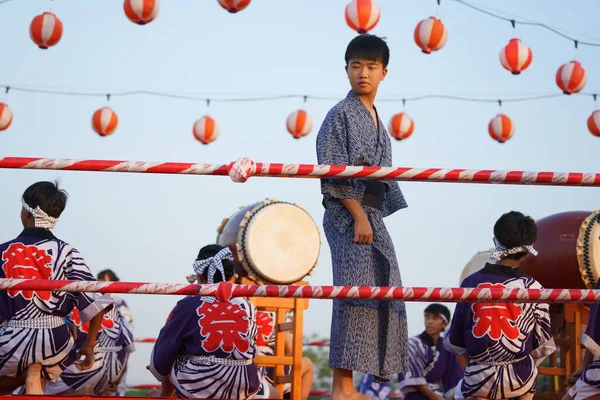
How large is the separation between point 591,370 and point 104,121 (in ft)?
28.1

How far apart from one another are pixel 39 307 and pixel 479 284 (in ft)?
5.63

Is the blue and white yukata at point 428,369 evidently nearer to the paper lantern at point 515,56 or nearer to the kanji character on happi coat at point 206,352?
the kanji character on happi coat at point 206,352

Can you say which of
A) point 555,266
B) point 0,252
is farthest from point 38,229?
point 555,266

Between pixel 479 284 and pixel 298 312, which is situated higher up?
pixel 479 284

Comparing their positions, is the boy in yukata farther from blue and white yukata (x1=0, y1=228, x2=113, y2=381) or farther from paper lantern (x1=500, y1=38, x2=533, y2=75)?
paper lantern (x1=500, y1=38, x2=533, y2=75)

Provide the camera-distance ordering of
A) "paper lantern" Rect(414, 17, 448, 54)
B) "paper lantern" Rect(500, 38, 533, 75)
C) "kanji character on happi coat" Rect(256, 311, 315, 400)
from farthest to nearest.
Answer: "paper lantern" Rect(500, 38, 533, 75) < "paper lantern" Rect(414, 17, 448, 54) < "kanji character on happi coat" Rect(256, 311, 315, 400)

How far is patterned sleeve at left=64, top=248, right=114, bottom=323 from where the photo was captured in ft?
12.0

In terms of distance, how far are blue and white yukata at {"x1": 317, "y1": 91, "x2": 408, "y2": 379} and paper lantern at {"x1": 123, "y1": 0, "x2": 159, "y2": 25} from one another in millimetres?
5046

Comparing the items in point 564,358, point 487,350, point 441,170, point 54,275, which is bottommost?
point 564,358

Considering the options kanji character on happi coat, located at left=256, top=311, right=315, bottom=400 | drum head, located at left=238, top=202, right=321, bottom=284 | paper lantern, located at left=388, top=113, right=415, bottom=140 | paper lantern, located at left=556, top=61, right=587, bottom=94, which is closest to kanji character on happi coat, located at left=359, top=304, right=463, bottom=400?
kanji character on happi coat, located at left=256, top=311, right=315, bottom=400

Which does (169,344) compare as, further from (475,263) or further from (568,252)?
(475,263)

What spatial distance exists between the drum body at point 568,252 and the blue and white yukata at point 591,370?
2.61 m

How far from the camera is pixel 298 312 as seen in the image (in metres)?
6.08

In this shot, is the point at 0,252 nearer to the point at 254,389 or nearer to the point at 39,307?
the point at 39,307
